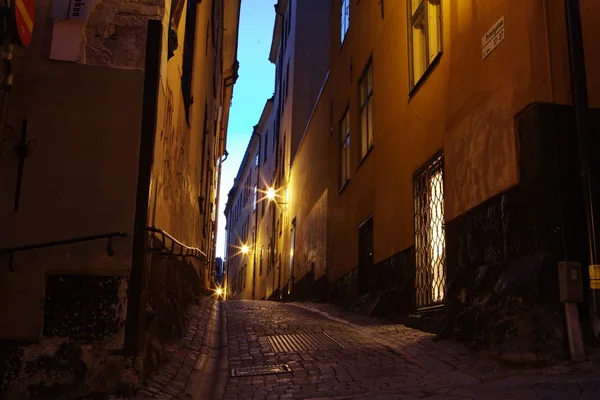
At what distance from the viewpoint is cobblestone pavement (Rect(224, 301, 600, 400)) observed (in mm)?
4258

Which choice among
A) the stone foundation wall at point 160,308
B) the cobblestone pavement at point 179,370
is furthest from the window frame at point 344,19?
the cobblestone pavement at point 179,370

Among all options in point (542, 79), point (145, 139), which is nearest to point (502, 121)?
point (542, 79)

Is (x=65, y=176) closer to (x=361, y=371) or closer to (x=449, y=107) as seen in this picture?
(x=361, y=371)

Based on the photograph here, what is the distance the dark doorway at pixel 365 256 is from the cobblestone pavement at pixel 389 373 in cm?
292

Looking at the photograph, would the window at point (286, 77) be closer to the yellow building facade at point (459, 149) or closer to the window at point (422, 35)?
the yellow building facade at point (459, 149)

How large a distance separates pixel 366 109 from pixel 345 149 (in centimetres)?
219

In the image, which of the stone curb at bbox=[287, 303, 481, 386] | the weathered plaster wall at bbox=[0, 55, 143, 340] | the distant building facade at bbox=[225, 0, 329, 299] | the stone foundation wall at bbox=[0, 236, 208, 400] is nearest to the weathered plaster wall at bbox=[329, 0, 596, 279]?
the stone curb at bbox=[287, 303, 481, 386]

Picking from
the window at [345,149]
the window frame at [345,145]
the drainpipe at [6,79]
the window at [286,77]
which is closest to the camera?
the drainpipe at [6,79]

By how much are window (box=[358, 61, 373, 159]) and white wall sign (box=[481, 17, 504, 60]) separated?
4718mm

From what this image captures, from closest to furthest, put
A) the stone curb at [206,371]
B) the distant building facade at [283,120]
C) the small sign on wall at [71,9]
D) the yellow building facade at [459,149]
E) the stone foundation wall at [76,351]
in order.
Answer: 1. the stone foundation wall at [76,351]
2. the small sign on wall at [71,9]
3. the stone curb at [206,371]
4. the yellow building facade at [459,149]
5. the distant building facade at [283,120]

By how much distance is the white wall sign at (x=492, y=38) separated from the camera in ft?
19.2

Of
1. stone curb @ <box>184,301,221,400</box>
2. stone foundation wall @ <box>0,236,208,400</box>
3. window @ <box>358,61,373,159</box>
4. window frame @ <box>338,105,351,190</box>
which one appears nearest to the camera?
stone foundation wall @ <box>0,236,208,400</box>

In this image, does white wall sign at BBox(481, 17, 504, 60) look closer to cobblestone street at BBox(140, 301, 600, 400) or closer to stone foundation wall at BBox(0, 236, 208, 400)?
cobblestone street at BBox(140, 301, 600, 400)

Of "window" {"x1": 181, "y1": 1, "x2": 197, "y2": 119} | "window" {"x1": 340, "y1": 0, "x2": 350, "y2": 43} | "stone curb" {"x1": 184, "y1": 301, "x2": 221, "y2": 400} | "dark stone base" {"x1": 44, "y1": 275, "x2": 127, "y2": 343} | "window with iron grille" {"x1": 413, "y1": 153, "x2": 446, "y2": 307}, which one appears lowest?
"stone curb" {"x1": 184, "y1": 301, "x2": 221, "y2": 400}
